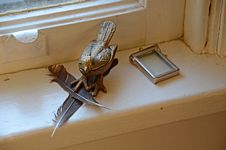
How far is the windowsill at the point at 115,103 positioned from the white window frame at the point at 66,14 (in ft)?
0.29

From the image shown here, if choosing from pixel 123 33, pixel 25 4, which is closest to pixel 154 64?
pixel 123 33

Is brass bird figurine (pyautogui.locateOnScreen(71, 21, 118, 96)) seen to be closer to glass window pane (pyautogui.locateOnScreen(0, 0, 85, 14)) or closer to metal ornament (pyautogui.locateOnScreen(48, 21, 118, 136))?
metal ornament (pyautogui.locateOnScreen(48, 21, 118, 136))

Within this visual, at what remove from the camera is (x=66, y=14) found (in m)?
1.03

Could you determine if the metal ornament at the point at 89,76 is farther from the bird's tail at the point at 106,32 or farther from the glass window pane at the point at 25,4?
the glass window pane at the point at 25,4

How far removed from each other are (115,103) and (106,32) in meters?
0.13

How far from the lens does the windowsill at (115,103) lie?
926 millimetres

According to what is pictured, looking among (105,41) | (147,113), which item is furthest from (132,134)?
(105,41)

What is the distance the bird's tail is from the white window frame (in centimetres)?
4

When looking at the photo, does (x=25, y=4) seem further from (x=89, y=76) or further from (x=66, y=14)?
(x=89, y=76)

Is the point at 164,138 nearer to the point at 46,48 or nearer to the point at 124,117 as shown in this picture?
the point at 124,117

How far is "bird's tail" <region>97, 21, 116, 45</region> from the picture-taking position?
3.24 feet

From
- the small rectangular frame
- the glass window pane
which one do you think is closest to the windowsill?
the small rectangular frame

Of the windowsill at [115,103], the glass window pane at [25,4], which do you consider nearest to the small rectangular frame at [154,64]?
the windowsill at [115,103]

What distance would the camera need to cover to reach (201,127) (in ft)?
3.42
